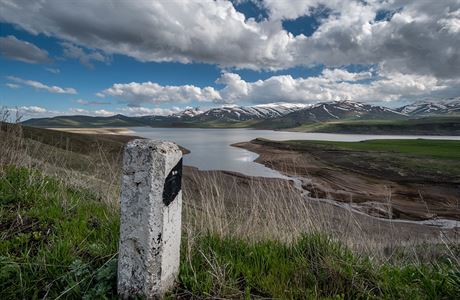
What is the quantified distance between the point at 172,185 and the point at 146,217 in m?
0.34

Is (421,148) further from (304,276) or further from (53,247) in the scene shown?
(53,247)

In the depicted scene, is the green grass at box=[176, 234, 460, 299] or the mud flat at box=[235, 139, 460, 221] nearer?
the green grass at box=[176, 234, 460, 299]

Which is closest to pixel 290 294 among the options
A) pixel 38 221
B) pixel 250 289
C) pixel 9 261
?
pixel 250 289

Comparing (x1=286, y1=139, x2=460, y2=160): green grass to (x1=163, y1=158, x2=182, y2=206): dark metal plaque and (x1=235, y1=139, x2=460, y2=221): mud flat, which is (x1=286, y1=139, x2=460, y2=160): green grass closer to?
(x1=235, y1=139, x2=460, y2=221): mud flat

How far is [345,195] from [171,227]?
22.9m

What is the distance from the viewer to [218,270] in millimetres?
2938

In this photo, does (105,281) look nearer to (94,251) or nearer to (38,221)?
(94,251)

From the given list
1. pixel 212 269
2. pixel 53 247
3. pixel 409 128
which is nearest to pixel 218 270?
pixel 212 269

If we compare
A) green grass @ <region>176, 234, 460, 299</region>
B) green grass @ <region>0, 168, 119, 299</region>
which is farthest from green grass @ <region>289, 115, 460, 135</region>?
green grass @ <region>0, 168, 119, 299</region>

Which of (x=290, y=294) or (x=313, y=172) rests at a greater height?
(x=290, y=294)

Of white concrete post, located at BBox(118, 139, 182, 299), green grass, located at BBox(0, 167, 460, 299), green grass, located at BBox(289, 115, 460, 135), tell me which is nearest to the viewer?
white concrete post, located at BBox(118, 139, 182, 299)

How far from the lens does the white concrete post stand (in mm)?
2430

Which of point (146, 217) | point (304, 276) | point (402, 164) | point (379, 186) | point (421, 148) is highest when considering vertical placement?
point (146, 217)

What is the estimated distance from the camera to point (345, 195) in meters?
23.1
